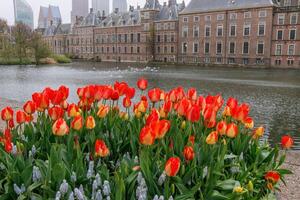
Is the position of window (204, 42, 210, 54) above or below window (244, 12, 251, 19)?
below

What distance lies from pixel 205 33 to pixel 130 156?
51828 millimetres

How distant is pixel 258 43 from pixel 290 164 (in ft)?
147

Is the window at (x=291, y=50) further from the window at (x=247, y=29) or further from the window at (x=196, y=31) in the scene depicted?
the window at (x=196, y=31)

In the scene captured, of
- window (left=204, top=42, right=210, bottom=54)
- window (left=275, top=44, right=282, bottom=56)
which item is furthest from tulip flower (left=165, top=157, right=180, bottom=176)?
window (left=204, top=42, right=210, bottom=54)

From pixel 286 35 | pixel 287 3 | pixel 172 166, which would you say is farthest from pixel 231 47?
pixel 172 166

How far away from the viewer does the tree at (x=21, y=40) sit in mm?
49375

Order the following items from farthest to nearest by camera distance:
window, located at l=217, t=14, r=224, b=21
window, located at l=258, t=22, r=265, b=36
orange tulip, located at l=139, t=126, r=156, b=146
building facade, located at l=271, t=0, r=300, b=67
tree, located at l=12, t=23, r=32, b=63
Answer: window, located at l=217, t=14, r=224, b=21 < tree, located at l=12, t=23, r=32, b=63 < window, located at l=258, t=22, r=265, b=36 < building facade, located at l=271, t=0, r=300, b=67 < orange tulip, located at l=139, t=126, r=156, b=146

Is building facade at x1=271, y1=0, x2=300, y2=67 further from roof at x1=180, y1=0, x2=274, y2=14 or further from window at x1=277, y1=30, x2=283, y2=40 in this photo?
roof at x1=180, y1=0, x2=274, y2=14

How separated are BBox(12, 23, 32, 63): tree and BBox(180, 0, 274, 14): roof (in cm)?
2485

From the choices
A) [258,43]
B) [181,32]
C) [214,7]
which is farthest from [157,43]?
[258,43]

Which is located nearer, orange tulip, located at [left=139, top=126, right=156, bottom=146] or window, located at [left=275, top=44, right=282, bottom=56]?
orange tulip, located at [left=139, top=126, right=156, bottom=146]

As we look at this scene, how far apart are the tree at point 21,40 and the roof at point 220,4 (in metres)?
24.8

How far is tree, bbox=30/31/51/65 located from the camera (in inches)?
1924

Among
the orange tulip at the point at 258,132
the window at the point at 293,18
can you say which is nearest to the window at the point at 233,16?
the window at the point at 293,18
